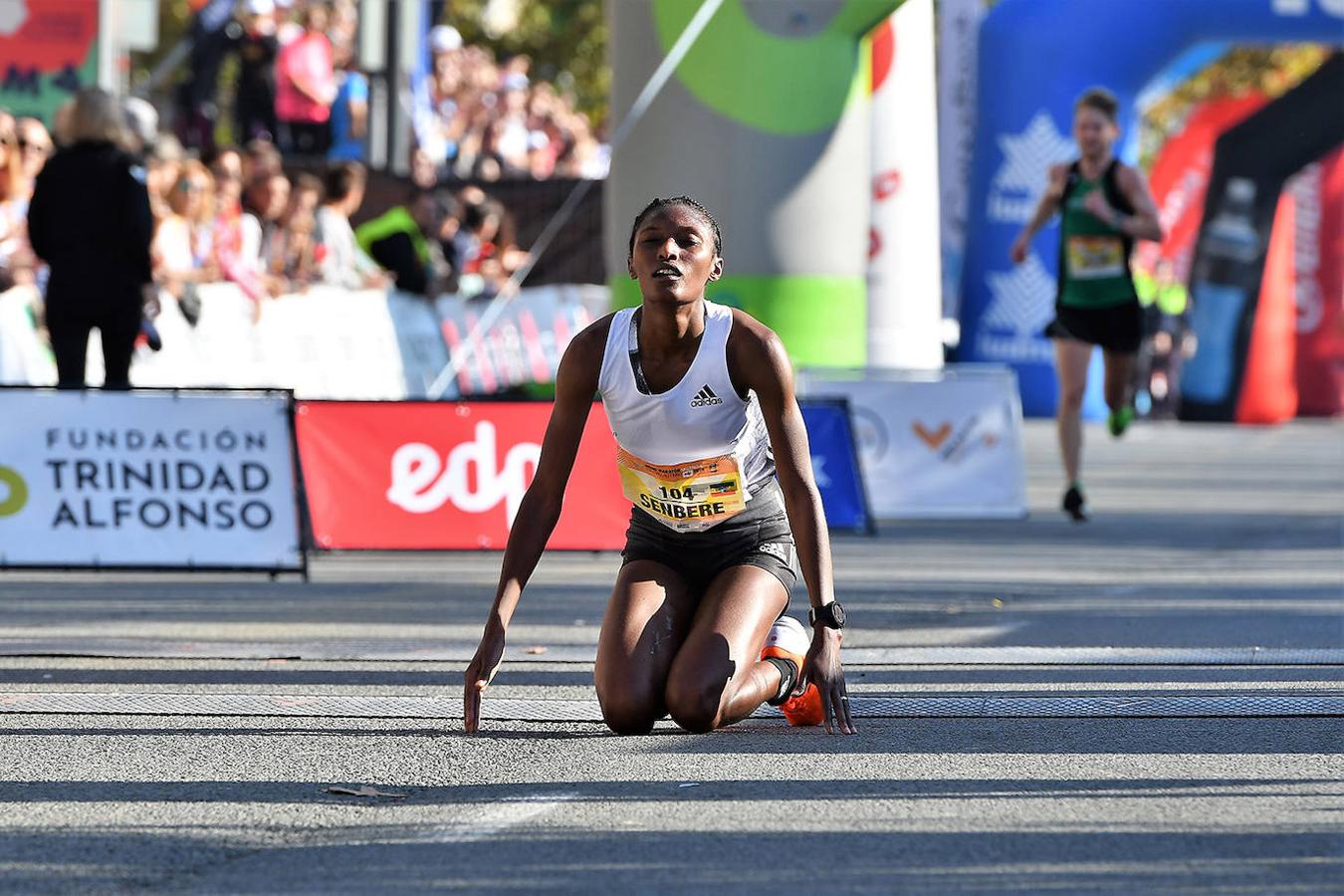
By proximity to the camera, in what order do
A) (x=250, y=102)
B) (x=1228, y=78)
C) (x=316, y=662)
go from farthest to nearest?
(x=1228, y=78), (x=250, y=102), (x=316, y=662)

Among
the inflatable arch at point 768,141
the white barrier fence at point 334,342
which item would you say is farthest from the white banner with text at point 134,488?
the inflatable arch at point 768,141

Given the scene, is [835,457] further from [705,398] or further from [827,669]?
[827,669]

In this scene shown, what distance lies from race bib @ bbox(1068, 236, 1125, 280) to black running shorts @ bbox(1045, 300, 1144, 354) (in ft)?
0.62

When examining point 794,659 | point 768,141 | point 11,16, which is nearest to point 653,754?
point 794,659

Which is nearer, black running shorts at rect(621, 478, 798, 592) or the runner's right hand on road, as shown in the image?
the runner's right hand on road

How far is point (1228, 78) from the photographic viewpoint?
4809cm

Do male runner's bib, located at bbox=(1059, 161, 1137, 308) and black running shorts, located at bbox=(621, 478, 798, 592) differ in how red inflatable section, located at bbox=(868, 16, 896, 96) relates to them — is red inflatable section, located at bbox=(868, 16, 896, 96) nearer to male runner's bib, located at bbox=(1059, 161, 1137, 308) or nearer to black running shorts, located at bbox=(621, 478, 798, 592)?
male runner's bib, located at bbox=(1059, 161, 1137, 308)

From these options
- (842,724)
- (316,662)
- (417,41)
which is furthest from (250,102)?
(842,724)

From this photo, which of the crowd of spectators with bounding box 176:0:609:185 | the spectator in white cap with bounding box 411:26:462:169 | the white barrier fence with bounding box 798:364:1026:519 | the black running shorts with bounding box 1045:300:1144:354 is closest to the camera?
the black running shorts with bounding box 1045:300:1144:354

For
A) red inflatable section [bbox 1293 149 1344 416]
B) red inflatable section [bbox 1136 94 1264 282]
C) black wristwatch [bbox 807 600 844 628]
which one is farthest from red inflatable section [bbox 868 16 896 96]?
red inflatable section [bbox 1136 94 1264 282]

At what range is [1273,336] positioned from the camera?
25.4m

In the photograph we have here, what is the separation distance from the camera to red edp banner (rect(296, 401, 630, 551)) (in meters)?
10.4

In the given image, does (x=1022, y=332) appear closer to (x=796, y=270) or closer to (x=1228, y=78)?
(x=796, y=270)

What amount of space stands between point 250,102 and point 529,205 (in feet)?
8.97
